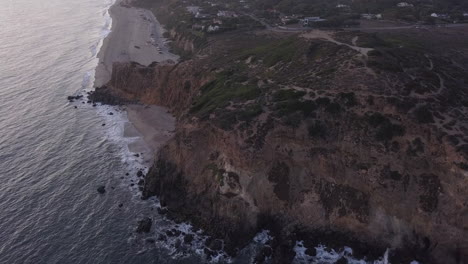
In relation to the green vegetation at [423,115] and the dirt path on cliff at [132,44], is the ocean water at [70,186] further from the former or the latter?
the green vegetation at [423,115]

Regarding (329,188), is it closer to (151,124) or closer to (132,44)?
(151,124)

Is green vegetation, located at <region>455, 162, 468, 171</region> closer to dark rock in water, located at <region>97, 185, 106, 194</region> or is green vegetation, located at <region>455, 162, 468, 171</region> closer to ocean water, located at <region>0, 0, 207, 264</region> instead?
ocean water, located at <region>0, 0, 207, 264</region>

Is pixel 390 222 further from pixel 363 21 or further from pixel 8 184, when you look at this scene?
pixel 363 21

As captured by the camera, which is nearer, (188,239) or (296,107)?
(188,239)

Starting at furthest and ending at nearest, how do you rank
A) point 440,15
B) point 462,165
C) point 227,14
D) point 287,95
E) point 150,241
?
point 227,14 < point 440,15 < point 287,95 < point 150,241 < point 462,165

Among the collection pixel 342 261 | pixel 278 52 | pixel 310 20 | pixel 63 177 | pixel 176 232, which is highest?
pixel 278 52

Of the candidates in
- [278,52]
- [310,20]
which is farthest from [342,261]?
[310,20]
